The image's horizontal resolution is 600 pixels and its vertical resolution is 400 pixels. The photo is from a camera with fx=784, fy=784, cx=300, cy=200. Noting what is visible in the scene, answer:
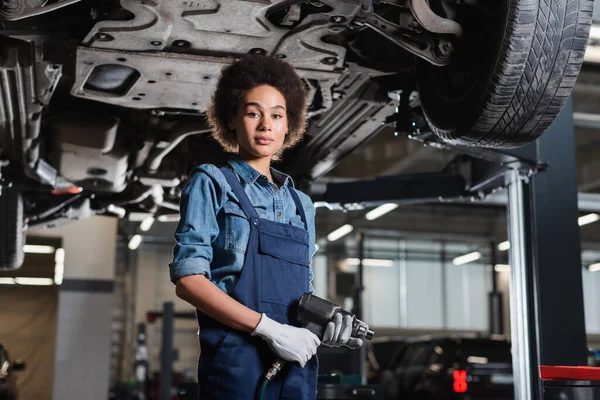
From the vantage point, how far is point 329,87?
10.5 ft

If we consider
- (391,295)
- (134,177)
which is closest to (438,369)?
(134,177)

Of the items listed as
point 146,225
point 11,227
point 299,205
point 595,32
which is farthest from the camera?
point 146,225

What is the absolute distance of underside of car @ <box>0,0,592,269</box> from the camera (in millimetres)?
2549

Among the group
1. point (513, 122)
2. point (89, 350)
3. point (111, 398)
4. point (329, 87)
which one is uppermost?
point (329, 87)

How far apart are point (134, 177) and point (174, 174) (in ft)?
0.94

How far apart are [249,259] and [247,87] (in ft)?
1.24

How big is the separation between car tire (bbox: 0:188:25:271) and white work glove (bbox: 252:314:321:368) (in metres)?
3.84

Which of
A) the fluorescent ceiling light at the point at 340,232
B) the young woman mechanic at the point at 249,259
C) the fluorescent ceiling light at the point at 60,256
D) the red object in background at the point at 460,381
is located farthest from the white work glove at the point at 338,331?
the fluorescent ceiling light at the point at 340,232

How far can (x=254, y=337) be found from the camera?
150 cm

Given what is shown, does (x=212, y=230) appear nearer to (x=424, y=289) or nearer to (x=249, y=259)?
(x=249, y=259)

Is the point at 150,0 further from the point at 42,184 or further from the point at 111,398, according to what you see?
the point at 111,398

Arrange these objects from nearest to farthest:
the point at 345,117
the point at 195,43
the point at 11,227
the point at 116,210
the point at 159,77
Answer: the point at 195,43 < the point at 159,77 < the point at 345,117 < the point at 11,227 < the point at 116,210

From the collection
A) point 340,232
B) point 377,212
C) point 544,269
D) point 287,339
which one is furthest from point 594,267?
point 287,339

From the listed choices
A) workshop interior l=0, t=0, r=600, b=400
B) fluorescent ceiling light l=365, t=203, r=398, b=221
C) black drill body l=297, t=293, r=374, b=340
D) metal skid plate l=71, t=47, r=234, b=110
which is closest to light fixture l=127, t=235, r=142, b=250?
fluorescent ceiling light l=365, t=203, r=398, b=221
